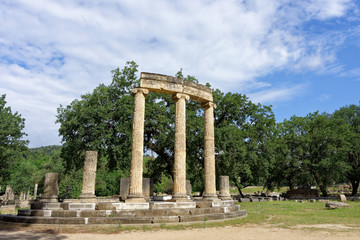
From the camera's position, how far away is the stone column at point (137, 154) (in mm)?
14094

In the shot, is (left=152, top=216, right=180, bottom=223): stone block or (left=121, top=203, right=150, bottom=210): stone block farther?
(left=121, top=203, right=150, bottom=210): stone block

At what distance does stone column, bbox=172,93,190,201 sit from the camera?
15243mm

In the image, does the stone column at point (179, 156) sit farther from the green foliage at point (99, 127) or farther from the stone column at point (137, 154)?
the green foliage at point (99, 127)

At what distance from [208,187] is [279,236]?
7934 millimetres

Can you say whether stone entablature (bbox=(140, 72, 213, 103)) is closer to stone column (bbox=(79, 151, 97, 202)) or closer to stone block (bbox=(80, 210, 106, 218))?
stone column (bbox=(79, 151, 97, 202))

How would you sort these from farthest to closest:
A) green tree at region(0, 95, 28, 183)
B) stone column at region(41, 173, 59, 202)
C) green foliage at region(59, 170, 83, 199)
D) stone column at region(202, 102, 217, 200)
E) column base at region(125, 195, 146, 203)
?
green foliage at region(59, 170, 83, 199) < green tree at region(0, 95, 28, 183) < stone column at region(202, 102, 217, 200) < stone column at region(41, 173, 59, 202) < column base at region(125, 195, 146, 203)

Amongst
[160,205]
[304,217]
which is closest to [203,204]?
[160,205]

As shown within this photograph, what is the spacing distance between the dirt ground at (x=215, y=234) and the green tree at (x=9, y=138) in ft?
71.8

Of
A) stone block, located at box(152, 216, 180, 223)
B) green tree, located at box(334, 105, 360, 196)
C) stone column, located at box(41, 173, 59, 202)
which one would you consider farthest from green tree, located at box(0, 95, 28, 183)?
green tree, located at box(334, 105, 360, 196)

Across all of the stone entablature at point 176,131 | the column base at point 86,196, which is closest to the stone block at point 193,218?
the stone entablature at point 176,131

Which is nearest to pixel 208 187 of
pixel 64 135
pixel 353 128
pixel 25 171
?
pixel 64 135

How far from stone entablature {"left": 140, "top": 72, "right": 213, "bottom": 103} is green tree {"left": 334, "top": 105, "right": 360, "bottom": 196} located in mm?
27157

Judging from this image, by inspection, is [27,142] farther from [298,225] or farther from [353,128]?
[353,128]

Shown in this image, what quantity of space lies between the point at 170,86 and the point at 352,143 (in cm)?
3378
